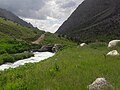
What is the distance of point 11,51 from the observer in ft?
332

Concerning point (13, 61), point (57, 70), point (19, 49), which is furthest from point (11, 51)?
point (57, 70)

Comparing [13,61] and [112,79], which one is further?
[13,61]

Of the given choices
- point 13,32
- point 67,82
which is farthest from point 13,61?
point 13,32

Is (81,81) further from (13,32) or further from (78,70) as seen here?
(13,32)

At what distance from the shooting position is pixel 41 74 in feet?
80.1

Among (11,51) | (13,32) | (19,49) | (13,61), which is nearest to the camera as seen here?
(13,61)

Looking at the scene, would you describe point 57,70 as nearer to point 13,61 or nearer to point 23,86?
point 23,86

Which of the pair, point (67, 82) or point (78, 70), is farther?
point (78, 70)

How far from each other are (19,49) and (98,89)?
3619 inches

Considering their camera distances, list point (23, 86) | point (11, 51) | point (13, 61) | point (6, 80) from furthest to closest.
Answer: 1. point (11, 51)
2. point (13, 61)
3. point (6, 80)
4. point (23, 86)

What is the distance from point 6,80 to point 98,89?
8.78 metres

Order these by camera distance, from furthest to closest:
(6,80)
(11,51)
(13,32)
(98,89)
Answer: (13,32), (11,51), (6,80), (98,89)

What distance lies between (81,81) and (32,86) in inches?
120

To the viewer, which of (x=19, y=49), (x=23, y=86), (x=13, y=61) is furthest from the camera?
(x=19, y=49)
